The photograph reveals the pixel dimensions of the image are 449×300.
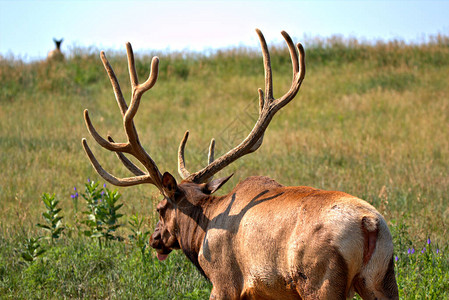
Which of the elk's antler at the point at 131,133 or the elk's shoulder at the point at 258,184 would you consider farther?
the elk's antler at the point at 131,133

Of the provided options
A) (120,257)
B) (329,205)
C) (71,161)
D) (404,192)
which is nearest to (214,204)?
(329,205)

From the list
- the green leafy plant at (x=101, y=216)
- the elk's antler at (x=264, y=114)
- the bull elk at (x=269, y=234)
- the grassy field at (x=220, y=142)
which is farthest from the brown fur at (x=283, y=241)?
the green leafy plant at (x=101, y=216)

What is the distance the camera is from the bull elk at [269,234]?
267cm

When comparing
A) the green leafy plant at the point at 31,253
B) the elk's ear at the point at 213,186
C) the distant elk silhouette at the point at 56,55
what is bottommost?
the green leafy plant at the point at 31,253

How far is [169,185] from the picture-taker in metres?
3.74

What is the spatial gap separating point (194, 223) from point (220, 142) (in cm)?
728

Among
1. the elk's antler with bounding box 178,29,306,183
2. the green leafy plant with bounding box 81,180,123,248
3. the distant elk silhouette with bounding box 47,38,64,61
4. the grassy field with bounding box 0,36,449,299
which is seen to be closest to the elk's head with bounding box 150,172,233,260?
the elk's antler with bounding box 178,29,306,183

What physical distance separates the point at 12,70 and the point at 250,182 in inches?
681

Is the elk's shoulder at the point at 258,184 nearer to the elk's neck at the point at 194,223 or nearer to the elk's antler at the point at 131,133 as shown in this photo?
the elk's neck at the point at 194,223

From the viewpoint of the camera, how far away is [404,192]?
7.48 metres

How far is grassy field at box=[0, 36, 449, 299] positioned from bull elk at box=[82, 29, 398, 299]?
93cm

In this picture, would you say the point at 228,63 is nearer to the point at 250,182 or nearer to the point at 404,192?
the point at 404,192

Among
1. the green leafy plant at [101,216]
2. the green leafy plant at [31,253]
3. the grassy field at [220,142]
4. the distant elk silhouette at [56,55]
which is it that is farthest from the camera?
the distant elk silhouette at [56,55]

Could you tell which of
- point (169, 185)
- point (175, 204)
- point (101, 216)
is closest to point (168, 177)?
point (169, 185)
